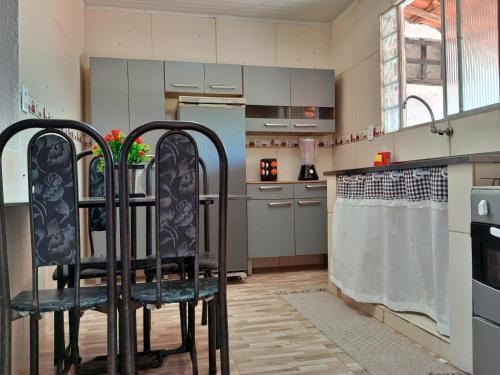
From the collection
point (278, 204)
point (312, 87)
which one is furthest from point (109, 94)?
point (312, 87)

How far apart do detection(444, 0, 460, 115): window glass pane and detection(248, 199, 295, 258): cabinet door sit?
174cm

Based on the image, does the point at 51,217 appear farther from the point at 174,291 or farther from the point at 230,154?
the point at 230,154

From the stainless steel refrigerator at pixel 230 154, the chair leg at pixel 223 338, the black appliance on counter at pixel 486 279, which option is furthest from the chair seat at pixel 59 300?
the stainless steel refrigerator at pixel 230 154

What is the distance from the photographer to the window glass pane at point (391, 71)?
3.21 meters

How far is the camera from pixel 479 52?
7.70 feet

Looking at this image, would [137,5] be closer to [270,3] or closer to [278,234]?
[270,3]

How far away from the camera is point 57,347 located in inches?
66.6

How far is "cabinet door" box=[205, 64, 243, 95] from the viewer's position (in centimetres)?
371

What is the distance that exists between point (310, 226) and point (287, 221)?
26 cm

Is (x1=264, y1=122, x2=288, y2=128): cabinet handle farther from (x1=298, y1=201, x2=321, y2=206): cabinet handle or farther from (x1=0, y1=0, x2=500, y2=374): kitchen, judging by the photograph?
(x1=298, y1=201, x2=321, y2=206): cabinet handle

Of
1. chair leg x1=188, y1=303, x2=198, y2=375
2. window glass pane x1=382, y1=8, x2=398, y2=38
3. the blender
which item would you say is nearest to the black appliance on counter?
chair leg x1=188, y1=303, x2=198, y2=375

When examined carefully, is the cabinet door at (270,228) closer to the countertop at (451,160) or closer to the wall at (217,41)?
the wall at (217,41)

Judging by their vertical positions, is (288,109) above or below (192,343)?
above

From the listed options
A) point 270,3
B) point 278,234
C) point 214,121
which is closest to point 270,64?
point 270,3
